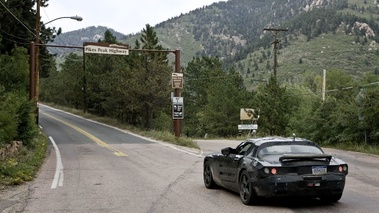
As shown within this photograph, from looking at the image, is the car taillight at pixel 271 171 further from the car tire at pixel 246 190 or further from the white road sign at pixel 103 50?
the white road sign at pixel 103 50

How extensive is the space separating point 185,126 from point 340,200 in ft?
252

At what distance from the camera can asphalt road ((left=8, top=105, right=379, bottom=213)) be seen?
9383 millimetres

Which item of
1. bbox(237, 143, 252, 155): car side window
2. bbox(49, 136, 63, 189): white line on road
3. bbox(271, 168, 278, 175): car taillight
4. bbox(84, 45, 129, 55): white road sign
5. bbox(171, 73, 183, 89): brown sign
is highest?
bbox(84, 45, 129, 55): white road sign

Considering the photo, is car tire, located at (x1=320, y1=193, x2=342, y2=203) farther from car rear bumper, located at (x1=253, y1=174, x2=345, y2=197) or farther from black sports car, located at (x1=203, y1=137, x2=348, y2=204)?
car rear bumper, located at (x1=253, y1=174, x2=345, y2=197)

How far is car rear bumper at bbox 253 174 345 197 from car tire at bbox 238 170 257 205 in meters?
0.17

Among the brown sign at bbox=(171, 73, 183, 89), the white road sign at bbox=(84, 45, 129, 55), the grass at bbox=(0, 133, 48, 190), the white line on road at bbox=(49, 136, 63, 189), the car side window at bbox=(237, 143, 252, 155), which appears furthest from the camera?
the brown sign at bbox=(171, 73, 183, 89)

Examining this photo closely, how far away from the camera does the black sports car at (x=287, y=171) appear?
898cm

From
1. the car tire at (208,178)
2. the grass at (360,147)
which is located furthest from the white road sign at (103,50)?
the car tire at (208,178)

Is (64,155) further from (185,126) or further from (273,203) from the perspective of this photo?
(185,126)

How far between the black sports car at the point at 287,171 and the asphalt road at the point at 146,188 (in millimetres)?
300

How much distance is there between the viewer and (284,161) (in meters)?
9.12

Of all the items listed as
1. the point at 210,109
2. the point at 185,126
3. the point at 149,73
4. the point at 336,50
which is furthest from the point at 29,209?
the point at 336,50

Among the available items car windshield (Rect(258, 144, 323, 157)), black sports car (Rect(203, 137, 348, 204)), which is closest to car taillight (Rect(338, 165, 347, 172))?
black sports car (Rect(203, 137, 348, 204))

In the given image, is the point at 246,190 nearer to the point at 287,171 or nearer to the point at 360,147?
the point at 287,171
